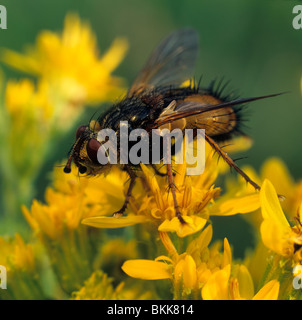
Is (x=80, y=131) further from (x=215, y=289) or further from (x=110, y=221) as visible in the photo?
(x=215, y=289)

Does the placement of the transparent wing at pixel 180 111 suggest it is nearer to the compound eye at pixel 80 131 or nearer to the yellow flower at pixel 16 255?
the compound eye at pixel 80 131

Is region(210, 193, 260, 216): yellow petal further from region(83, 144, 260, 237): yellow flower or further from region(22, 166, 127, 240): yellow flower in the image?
region(22, 166, 127, 240): yellow flower

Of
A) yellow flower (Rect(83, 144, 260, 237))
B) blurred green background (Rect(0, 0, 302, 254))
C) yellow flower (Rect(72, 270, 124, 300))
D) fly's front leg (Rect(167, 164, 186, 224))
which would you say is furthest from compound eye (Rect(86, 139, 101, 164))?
blurred green background (Rect(0, 0, 302, 254))

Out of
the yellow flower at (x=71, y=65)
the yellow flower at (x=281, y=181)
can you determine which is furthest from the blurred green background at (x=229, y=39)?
the yellow flower at (x=281, y=181)

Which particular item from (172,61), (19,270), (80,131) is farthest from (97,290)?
(172,61)

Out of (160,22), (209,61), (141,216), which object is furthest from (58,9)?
(141,216)
